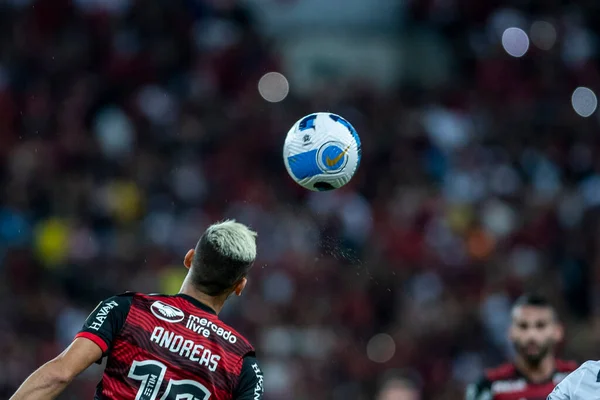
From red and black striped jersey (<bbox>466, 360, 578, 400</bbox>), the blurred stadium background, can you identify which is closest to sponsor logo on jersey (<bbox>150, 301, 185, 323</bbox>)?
red and black striped jersey (<bbox>466, 360, 578, 400</bbox>)

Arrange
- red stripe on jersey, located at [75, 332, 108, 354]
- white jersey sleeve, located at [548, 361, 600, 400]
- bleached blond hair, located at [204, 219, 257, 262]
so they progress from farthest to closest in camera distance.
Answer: white jersey sleeve, located at [548, 361, 600, 400] → bleached blond hair, located at [204, 219, 257, 262] → red stripe on jersey, located at [75, 332, 108, 354]

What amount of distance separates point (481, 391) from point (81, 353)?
3.54 meters

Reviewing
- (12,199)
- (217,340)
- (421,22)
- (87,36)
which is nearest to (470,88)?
(421,22)

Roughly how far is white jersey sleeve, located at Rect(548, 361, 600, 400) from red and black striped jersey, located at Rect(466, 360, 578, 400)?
2.20m

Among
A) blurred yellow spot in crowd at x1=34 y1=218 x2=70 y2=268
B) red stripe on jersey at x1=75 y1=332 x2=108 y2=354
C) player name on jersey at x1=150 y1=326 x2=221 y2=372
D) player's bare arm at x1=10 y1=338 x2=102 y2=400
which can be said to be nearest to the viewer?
Result: player's bare arm at x1=10 y1=338 x2=102 y2=400

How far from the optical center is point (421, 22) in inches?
685

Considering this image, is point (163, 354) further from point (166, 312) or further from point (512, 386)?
point (512, 386)

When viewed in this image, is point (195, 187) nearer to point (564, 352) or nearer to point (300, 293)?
point (300, 293)

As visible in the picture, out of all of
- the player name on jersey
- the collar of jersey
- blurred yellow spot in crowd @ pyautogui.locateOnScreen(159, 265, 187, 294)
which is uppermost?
the collar of jersey

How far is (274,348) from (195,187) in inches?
115

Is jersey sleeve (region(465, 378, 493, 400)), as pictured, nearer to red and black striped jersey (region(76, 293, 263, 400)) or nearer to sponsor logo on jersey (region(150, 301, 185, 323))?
red and black striped jersey (region(76, 293, 263, 400))

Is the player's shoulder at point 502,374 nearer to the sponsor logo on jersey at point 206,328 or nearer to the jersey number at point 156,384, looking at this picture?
the sponsor logo on jersey at point 206,328

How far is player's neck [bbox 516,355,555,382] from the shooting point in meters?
6.77

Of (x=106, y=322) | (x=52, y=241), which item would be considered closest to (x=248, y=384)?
(x=106, y=322)
